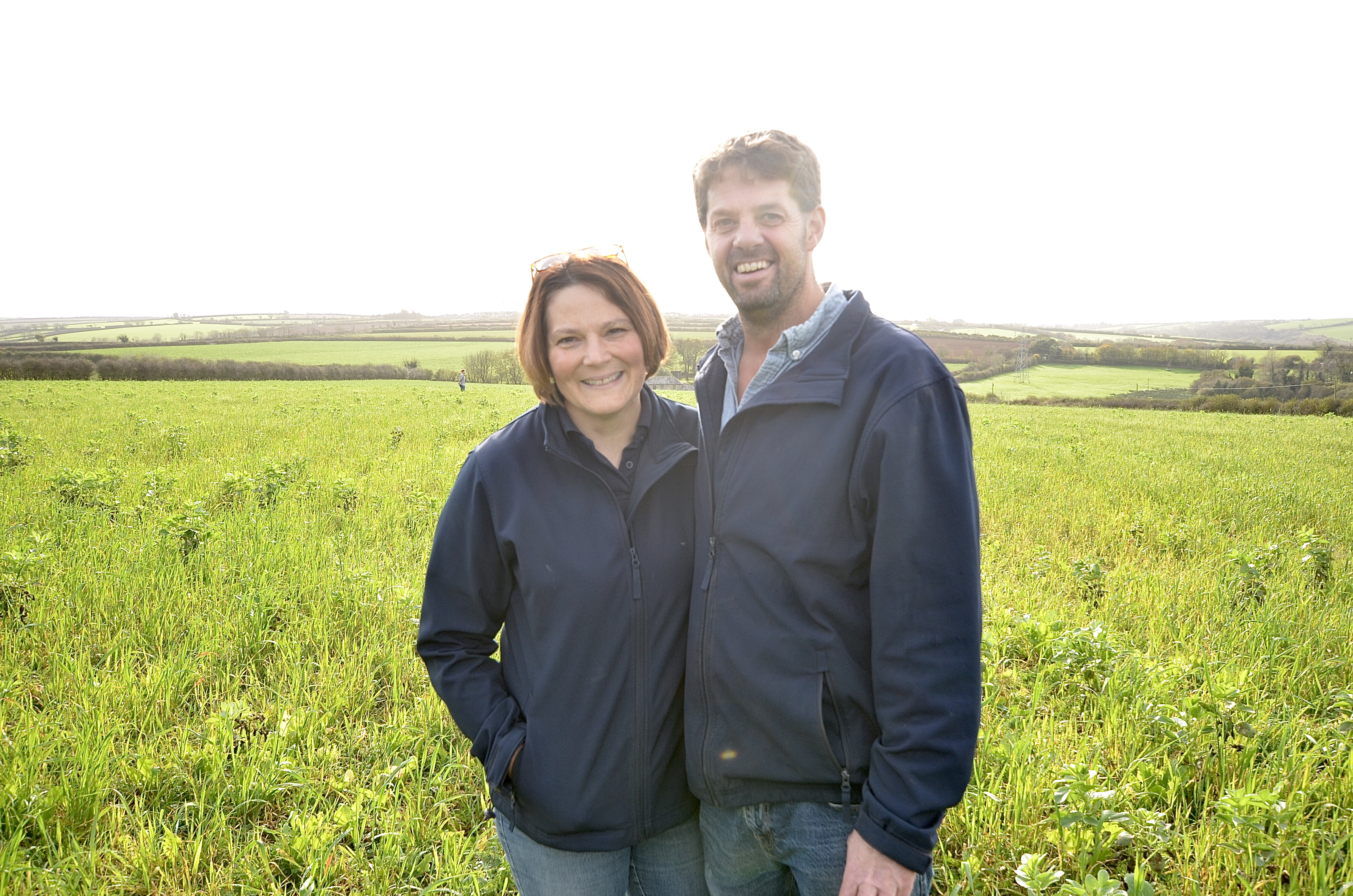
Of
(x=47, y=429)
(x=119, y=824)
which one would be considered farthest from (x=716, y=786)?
(x=47, y=429)

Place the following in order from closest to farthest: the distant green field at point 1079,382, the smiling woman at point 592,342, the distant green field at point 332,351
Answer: the smiling woman at point 592,342 → the distant green field at point 1079,382 → the distant green field at point 332,351

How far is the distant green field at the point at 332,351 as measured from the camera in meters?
53.3

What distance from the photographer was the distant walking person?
6.25 feet

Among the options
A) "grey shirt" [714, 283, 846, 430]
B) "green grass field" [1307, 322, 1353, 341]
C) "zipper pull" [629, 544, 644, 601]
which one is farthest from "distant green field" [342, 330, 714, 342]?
"green grass field" [1307, 322, 1353, 341]

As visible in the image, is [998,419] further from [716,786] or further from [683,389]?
[716,786]

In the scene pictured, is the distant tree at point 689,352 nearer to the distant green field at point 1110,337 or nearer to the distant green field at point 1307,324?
the distant green field at point 1110,337

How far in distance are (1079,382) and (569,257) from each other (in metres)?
58.6

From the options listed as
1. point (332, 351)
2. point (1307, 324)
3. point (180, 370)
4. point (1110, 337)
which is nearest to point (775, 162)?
point (180, 370)

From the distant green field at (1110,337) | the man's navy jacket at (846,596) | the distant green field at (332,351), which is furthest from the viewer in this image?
the distant green field at (1110,337)

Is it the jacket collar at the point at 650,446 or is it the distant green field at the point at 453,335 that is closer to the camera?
the jacket collar at the point at 650,446

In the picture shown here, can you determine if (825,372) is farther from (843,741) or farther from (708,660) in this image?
(843,741)

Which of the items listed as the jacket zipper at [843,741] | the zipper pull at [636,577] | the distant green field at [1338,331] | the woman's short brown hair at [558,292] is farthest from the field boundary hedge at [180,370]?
the distant green field at [1338,331]

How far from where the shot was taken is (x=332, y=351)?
62062 millimetres

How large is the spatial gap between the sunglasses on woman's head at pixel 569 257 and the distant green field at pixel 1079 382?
1812 inches
